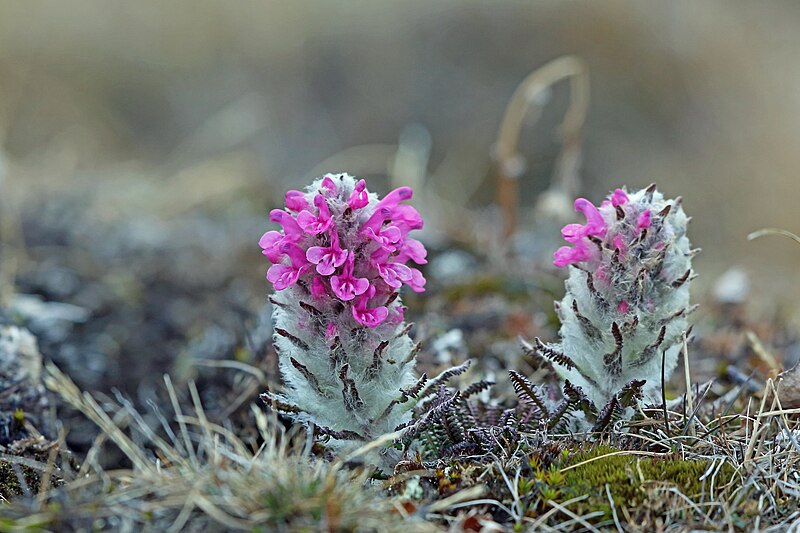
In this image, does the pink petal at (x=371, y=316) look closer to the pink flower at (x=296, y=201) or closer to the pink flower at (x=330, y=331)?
the pink flower at (x=330, y=331)

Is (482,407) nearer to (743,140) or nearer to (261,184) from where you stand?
(261,184)

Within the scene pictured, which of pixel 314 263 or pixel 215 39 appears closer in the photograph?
pixel 314 263

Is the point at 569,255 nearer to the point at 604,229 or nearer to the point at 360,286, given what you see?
the point at 604,229

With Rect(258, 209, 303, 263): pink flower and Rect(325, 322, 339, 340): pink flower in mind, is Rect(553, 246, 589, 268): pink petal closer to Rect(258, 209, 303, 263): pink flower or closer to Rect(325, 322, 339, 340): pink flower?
Rect(325, 322, 339, 340): pink flower

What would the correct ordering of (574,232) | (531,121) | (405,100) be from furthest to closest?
1. (405,100)
2. (531,121)
3. (574,232)

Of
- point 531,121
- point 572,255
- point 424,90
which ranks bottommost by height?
point 572,255

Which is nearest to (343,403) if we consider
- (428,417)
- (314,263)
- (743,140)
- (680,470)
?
(428,417)

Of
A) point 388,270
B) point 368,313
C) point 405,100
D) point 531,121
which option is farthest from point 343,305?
point 405,100

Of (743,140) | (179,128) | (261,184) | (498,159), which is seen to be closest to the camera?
(498,159)
